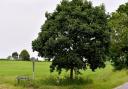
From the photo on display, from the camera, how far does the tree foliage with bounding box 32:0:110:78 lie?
39031 mm

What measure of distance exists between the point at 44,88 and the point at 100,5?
1038 cm

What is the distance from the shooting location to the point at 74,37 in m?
39.6

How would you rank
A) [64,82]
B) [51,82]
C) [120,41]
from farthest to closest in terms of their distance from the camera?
[120,41], [64,82], [51,82]

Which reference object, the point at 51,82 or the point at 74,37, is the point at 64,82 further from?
the point at 74,37

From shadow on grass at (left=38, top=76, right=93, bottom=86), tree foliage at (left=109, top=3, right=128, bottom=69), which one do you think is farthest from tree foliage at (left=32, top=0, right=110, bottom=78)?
tree foliage at (left=109, top=3, right=128, bottom=69)

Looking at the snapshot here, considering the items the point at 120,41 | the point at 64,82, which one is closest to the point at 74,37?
the point at 64,82

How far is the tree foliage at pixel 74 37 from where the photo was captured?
3903cm

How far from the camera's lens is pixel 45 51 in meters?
39.9

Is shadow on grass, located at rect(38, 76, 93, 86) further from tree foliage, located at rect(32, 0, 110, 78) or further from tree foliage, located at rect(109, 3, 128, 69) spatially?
tree foliage, located at rect(109, 3, 128, 69)

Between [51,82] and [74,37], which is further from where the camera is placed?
[74,37]

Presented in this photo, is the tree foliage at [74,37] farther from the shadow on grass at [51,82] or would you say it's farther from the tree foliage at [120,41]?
the tree foliage at [120,41]

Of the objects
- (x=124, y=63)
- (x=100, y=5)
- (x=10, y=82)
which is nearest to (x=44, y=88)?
(x=10, y=82)

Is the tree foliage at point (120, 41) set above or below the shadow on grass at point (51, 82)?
above

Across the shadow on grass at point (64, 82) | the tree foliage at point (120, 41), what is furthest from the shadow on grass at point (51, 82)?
the tree foliage at point (120, 41)
